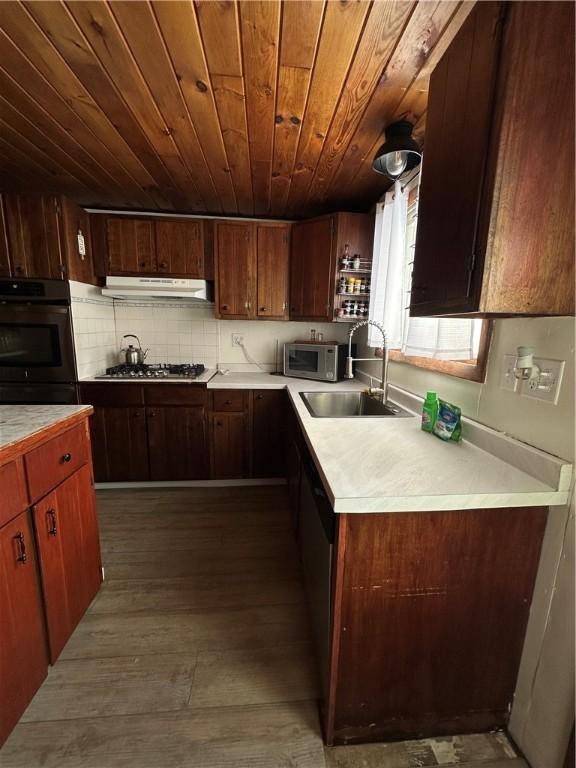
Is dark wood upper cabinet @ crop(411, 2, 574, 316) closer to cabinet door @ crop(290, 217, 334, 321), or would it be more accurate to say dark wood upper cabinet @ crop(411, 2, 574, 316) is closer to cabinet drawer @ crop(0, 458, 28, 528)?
cabinet drawer @ crop(0, 458, 28, 528)

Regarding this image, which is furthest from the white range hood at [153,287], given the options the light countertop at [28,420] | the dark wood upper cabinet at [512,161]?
the dark wood upper cabinet at [512,161]

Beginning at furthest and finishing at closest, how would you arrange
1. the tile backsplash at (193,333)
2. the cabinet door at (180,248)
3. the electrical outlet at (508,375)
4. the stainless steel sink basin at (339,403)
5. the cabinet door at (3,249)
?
1. the tile backsplash at (193,333)
2. the cabinet door at (180,248)
3. the cabinet door at (3,249)
4. the stainless steel sink basin at (339,403)
5. the electrical outlet at (508,375)

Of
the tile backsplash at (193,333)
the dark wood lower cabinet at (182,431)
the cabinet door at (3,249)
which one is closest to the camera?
the cabinet door at (3,249)

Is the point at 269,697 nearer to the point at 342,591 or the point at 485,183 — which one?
the point at 342,591

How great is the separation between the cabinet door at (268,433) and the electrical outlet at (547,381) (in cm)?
175

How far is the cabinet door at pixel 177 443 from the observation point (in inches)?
99.1

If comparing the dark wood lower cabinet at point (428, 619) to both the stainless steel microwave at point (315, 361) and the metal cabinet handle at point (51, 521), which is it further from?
the stainless steel microwave at point (315, 361)

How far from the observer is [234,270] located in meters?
2.67

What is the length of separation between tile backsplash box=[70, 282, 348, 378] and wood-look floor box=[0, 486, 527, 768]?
1652 mm

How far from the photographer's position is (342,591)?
2.95 ft

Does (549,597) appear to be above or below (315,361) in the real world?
below

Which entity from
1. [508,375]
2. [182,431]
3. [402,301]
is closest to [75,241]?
[182,431]

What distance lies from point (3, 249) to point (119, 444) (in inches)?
62.5

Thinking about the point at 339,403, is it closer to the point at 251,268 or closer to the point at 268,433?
the point at 268,433
